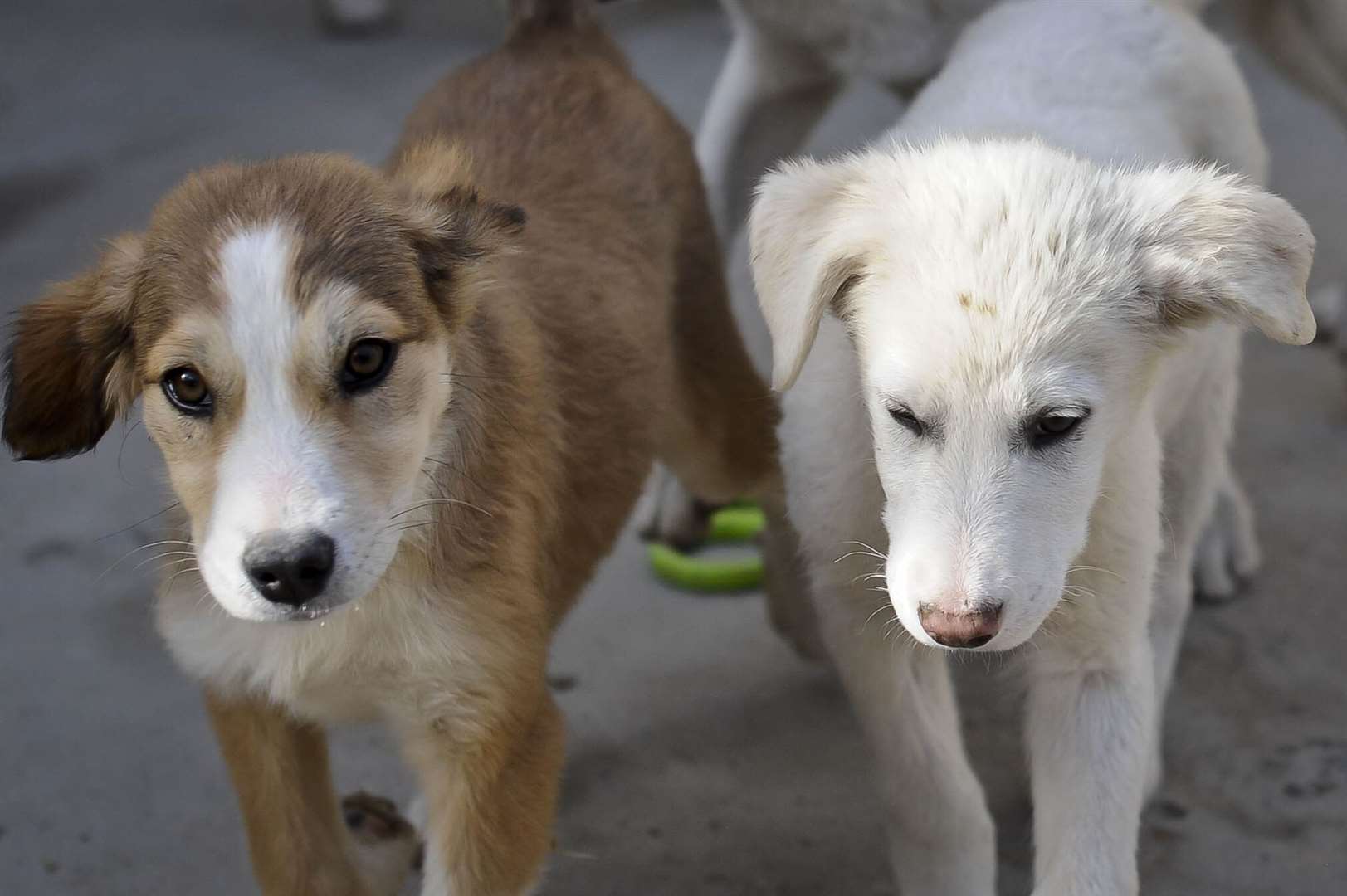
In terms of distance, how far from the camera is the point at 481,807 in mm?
2824

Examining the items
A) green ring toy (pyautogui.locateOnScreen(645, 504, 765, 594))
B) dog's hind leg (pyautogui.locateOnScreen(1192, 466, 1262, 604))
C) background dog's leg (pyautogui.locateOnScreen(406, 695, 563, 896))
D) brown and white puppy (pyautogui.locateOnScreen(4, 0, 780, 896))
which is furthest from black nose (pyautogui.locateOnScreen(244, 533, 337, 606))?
dog's hind leg (pyautogui.locateOnScreen(1192, 466, 1262, 604))

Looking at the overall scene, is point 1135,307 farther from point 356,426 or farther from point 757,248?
point 356,426

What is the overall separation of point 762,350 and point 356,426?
258cm

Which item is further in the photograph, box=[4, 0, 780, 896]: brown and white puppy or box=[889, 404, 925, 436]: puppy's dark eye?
box=[889, 404, 925, 436]: puppy's dark eye

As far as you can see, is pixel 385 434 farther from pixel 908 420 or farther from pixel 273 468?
pixel 908 420

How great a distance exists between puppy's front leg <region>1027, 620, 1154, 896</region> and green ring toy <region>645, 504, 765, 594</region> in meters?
1.62

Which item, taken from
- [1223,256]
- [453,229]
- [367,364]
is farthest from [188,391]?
[1223,256]

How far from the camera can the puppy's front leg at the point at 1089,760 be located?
2965 millimetres

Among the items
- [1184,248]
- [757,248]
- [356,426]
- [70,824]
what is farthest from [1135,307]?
[70,824]

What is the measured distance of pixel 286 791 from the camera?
118 inches

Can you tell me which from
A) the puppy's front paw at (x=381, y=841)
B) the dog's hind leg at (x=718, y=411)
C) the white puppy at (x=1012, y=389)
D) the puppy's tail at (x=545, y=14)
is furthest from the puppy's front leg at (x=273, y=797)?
the puppy's tail at (x=545, y=14)

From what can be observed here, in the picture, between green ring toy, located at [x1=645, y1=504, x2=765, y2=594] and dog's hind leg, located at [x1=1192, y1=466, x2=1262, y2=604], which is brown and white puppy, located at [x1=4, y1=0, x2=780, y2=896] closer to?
green ring toy, located at [x1=645, y1=504, x2=765, y2=594]

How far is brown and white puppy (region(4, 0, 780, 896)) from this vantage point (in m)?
2.46

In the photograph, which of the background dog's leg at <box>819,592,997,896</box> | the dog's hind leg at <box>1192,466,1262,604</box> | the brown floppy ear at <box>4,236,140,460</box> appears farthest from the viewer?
the dog's hind leg at <box>1192,466,1262,604</box>
